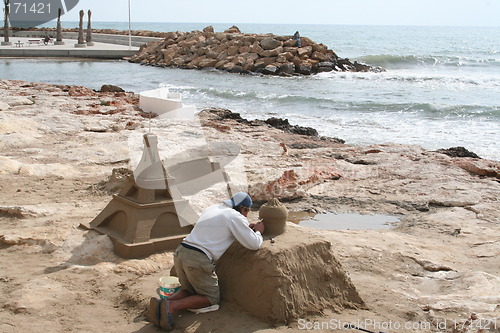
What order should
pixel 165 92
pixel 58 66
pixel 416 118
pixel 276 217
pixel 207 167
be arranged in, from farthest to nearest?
pixel 58 66 → pixel 416 118 → pixel 165 92 → pixel 207 167 → pixel 276 217

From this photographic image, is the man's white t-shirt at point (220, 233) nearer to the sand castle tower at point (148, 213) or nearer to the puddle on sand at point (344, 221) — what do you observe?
the sand castle tower at point (148, 213)

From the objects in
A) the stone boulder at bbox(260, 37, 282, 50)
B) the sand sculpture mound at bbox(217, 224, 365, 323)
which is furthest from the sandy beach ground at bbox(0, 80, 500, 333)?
the stone boulder at bbox(260, 37, 282, 50)

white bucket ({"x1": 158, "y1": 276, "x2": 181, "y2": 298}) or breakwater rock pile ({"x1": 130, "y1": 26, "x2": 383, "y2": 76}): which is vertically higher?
breakwater rock pile ({"x1": 130, "y1": 26, "x2": 383, "y2": 76})

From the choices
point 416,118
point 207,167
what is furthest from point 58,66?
point 207,167

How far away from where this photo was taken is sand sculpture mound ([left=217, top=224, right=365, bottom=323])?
4.51 meters

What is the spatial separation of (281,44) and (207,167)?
2843 cm

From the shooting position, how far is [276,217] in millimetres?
4812

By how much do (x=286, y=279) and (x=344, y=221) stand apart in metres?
3.52

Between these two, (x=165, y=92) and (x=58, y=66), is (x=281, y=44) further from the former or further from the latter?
(x=165, y=92)

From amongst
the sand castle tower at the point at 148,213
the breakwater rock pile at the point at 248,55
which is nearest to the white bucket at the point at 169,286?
the sand castle tower at the point at 148,213

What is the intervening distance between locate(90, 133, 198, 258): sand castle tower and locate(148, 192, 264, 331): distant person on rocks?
1.35 metres

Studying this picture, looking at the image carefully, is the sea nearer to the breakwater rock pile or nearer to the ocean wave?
the breakwater rock pile

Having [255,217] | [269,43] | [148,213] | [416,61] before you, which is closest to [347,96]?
[269,43]

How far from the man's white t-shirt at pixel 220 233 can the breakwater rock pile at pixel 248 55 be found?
2798cm
